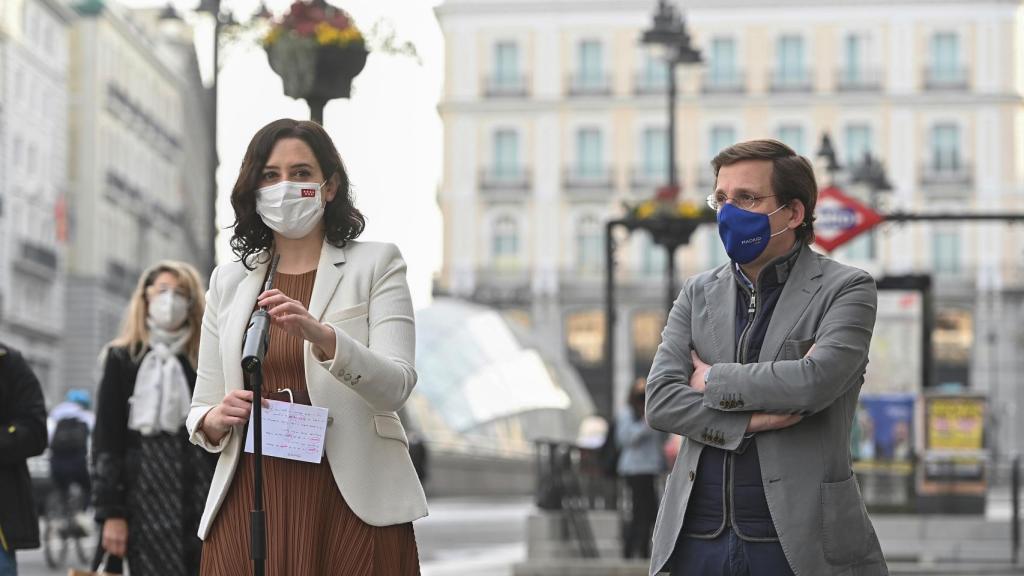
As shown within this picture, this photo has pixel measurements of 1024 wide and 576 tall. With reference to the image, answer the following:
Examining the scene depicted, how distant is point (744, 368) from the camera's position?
4688mm

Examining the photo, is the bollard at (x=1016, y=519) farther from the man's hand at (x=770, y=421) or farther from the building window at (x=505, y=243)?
the building window at (x=505, y=243)

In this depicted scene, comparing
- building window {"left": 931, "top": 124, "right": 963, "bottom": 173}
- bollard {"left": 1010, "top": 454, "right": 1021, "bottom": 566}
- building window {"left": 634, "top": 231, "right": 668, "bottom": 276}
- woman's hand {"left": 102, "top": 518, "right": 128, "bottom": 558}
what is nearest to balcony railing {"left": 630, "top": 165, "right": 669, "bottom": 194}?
building window {"left": 634, "top": 231, "right": 668, "bottom": 276}

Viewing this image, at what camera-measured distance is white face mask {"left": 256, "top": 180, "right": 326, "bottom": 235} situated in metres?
4.82

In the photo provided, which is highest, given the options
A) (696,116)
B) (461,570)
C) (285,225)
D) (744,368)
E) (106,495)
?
(696,116)

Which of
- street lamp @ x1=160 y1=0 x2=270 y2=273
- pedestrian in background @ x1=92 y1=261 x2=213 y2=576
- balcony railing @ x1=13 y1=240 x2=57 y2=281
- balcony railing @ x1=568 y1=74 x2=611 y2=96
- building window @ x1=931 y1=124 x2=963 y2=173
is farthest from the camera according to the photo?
balcony railing @ x1=568 y1=74 x2=611 y2=96

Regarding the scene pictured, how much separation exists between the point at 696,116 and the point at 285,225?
7569 cm

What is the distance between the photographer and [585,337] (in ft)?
261

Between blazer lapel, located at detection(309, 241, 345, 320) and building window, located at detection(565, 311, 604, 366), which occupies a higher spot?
blazer lapel, located at detection(309, 241, 345, 320)

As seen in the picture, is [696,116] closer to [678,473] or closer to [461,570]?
[461,570]

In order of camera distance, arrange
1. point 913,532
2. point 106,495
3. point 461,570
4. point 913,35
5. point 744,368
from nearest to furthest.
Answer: point 744,368 < point 106,495 < point 461,570 < point 913,532 < point 913,35

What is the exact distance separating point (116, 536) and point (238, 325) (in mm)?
2842

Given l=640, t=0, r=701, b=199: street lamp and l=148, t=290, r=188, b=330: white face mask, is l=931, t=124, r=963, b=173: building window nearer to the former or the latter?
l=640, t=0, r=701, b=199: street lamp

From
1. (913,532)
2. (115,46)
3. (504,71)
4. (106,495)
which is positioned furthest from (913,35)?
(106,495)

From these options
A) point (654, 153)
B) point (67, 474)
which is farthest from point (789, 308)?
point (654, 153)
